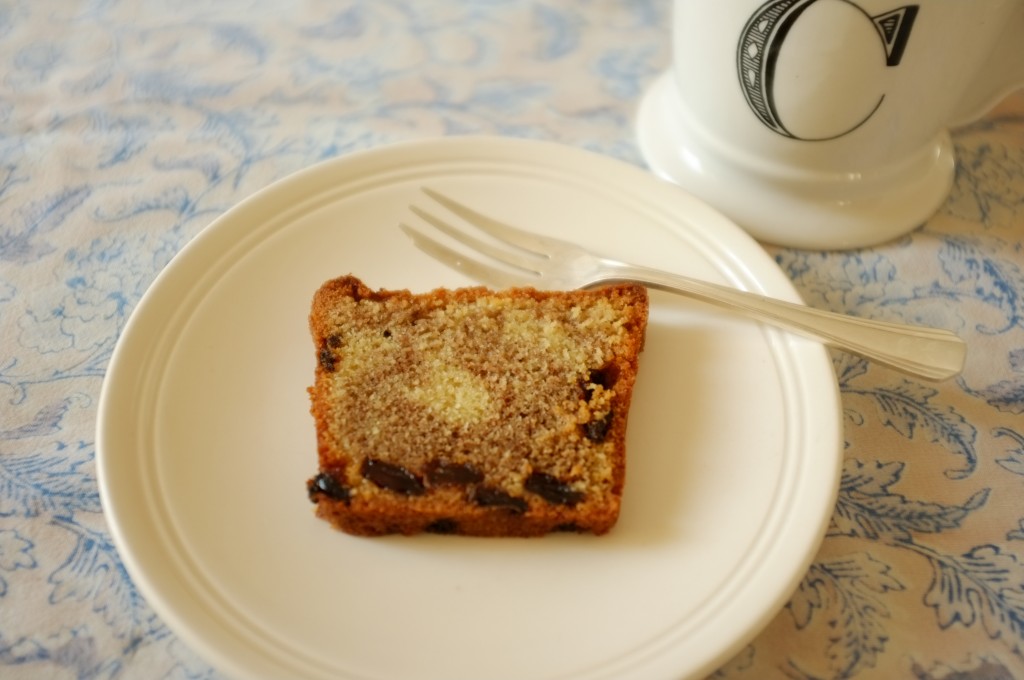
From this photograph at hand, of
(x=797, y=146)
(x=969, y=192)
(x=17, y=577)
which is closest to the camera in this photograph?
(x=17, y=577)

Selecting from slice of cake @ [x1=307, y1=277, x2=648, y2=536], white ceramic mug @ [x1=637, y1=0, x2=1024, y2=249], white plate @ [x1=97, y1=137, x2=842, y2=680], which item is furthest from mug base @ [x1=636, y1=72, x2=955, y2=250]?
slice of cake @ [x1=307, y1=277, x2=648, y2=536]

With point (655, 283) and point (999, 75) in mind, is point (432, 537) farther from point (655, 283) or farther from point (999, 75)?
point (999, 75)

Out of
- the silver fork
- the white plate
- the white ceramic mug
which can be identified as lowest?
the white plate

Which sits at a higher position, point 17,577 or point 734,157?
point 734,157

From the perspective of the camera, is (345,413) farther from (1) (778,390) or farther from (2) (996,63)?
(2) (996,63)

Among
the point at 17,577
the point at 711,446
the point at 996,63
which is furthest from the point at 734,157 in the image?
the point at 17,577

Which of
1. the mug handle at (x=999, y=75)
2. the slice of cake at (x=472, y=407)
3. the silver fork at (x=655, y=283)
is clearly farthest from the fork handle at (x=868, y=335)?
the mug handle at (x=999, y=75)

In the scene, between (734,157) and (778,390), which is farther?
(734,157)

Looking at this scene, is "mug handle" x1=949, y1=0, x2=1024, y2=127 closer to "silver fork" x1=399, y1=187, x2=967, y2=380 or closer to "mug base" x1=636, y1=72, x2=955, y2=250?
"mug base" x1=636, y1=72, x2=955, y2=250
